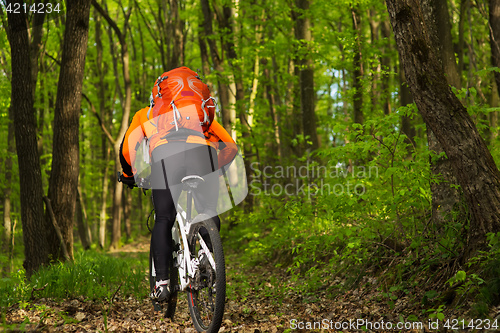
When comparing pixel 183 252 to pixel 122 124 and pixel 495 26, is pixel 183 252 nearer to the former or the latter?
pixel 495 26

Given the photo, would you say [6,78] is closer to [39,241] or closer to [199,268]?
[39,241]

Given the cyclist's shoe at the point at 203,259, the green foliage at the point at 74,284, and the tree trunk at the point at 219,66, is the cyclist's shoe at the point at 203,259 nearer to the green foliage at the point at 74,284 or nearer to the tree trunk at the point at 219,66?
the green foliage at the point at 74,284

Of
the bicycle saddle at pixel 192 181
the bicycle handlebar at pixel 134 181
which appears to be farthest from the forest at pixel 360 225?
the bicycle saddle at pixel 192 181

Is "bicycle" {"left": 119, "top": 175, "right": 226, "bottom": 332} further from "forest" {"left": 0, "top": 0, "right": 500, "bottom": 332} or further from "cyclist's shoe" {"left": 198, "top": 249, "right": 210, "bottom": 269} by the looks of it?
"forest" {"left": 0, "top": 0, "right": 500, "bottom": 332}

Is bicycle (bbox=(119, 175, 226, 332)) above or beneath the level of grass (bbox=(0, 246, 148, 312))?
above

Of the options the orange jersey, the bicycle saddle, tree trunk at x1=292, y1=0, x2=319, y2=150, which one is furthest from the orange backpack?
tree trunk at x1=292, y1=0, x2=319, y2=150

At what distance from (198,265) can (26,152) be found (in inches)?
179

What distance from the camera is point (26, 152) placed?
666 centimetres

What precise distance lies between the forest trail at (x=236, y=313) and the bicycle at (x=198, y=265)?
1.58 feet

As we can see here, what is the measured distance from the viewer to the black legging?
3580 millimetres

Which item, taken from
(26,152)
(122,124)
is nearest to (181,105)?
(26,152)

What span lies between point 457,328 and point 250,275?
16.6 feet

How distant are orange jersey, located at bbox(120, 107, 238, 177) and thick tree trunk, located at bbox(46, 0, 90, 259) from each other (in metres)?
3.32

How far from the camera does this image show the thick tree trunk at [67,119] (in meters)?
6.87
